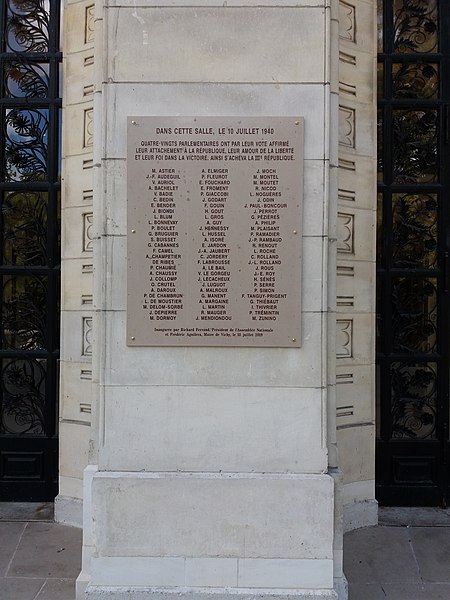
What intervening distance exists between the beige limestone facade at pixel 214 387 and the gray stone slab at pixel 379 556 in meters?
0.81

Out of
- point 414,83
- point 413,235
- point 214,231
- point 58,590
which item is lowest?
point 58,590

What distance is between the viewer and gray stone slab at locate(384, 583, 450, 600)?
472 centimetres

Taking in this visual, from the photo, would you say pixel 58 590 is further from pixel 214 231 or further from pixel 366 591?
pixel 214 231

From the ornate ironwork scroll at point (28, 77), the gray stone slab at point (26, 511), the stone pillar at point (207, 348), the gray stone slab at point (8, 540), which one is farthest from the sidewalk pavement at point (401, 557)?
the ornate ironwork scroll at point (28, 77)

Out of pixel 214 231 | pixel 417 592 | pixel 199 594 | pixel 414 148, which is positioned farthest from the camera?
pixel 414 148

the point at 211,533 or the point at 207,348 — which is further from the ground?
the point at 207,348

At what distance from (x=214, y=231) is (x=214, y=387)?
1.29 metres

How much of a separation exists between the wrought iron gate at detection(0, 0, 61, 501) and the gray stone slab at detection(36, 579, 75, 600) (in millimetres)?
1758

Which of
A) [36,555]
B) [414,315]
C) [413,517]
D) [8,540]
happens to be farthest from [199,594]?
[414,315]

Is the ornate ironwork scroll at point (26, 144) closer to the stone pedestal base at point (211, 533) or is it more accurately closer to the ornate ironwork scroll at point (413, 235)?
the stone pedestal base at point (211, 533)

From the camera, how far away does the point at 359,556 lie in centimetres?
544

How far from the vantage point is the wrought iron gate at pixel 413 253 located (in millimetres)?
6473

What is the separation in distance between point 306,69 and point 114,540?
13.6ft

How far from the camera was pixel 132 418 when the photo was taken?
4.51 meters
